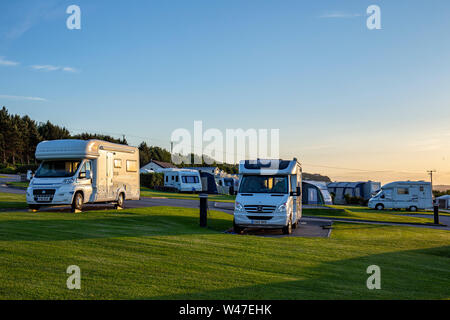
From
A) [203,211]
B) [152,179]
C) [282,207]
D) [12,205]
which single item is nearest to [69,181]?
[12,205]

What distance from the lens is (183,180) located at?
1832 inches

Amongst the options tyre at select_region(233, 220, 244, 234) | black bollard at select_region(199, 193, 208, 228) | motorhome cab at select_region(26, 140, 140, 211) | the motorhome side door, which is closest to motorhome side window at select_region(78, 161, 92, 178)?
motorhome cab at select_region(26, 140, 140, 211)

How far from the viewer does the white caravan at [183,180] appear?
46.4 m

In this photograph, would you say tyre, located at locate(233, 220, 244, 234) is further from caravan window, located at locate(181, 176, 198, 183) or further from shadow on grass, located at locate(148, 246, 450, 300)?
caravan window, located at locate(181, 176, 198, 183)

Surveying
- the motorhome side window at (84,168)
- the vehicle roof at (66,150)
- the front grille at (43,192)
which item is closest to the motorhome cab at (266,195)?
the vehicle roof at (66,150)

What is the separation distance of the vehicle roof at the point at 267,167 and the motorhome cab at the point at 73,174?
7.41 meters

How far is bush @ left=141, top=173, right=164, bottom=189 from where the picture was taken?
Result: 51466 mm

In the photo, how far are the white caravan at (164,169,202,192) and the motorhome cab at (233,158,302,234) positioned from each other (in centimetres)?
3087

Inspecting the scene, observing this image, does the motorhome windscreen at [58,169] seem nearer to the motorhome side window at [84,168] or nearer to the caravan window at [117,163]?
the motorhome side window at [84,168]

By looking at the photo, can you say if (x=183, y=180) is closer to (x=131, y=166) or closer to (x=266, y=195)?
(x=131, y=166)

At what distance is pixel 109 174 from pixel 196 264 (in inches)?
514
